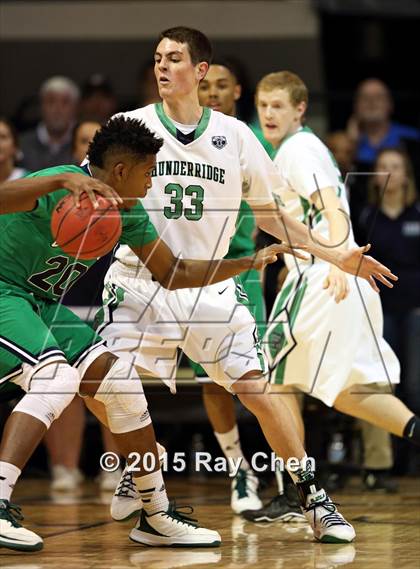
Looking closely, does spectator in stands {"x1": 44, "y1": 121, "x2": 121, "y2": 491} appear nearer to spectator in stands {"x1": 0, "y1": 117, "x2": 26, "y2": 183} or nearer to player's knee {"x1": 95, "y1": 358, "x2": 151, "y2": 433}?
spectator in stands {"x1": 0, "y1": 117, "x2": 26, "y2": 183}

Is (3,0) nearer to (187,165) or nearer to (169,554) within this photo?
(187,165)

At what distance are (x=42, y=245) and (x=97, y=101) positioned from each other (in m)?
5.13

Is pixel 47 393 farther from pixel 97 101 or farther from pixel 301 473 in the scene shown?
pixel 97 101

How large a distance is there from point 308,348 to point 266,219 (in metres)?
1.07

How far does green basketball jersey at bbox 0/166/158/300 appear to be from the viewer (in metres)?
5.43

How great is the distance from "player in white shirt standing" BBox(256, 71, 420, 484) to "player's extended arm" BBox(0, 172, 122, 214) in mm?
1911

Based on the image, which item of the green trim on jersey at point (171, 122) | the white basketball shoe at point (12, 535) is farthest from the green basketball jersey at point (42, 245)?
the white basketball shoe at point (12, 535)

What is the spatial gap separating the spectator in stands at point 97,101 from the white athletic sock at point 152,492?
5.13 m

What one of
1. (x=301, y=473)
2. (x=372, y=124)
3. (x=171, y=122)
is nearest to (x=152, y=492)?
(x=301, y=473)

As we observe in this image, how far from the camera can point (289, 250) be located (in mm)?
5641

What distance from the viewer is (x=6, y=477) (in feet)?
17.1

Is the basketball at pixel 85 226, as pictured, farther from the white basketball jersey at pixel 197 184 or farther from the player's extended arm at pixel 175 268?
the white basketball jersey at pixel 197 184

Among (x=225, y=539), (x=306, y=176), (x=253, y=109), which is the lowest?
(x=225, y=539)

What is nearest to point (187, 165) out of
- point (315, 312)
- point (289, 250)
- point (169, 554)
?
point (289, 250)
